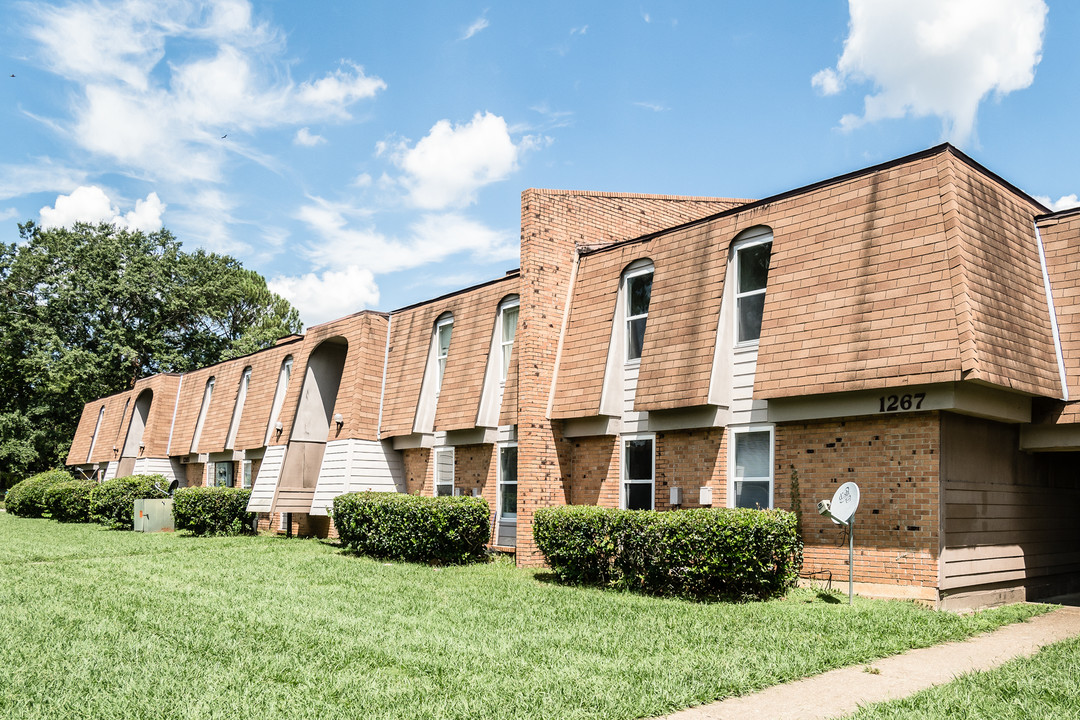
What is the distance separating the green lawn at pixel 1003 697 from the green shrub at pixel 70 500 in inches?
1134

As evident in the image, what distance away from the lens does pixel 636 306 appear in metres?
15.2

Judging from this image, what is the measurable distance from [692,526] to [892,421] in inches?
120

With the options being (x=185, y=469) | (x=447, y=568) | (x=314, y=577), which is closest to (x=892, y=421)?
(x=447, y=568)

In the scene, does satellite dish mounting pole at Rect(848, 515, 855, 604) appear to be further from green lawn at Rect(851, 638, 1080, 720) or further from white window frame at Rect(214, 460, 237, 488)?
white window frame at Rect(214, 460, 237, 488)

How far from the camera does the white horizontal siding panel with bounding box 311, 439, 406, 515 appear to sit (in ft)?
65.0

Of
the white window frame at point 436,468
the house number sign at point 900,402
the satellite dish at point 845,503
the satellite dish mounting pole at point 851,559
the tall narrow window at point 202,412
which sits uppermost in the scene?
the tall narrow window at point 202,412

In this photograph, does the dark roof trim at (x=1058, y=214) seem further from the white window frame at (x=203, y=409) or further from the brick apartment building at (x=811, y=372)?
the white window frame at (x=203, y=409)

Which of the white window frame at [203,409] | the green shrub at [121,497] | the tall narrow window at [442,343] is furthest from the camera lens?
the white window frame at [203,409]

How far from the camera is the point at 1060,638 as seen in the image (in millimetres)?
8898

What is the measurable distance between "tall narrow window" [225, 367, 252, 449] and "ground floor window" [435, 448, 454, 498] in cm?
1144

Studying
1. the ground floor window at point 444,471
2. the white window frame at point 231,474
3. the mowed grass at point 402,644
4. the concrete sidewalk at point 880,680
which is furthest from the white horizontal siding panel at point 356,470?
the concrete sidewalk at point 880,680

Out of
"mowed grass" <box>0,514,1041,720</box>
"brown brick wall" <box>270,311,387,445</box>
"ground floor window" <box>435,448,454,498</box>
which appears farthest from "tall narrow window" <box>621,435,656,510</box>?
"brown brick wall" <box>270,311,387,445</box>

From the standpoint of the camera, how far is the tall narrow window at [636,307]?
14945mm

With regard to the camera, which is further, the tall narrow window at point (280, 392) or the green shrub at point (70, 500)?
the green shrub at point (70, 500)
